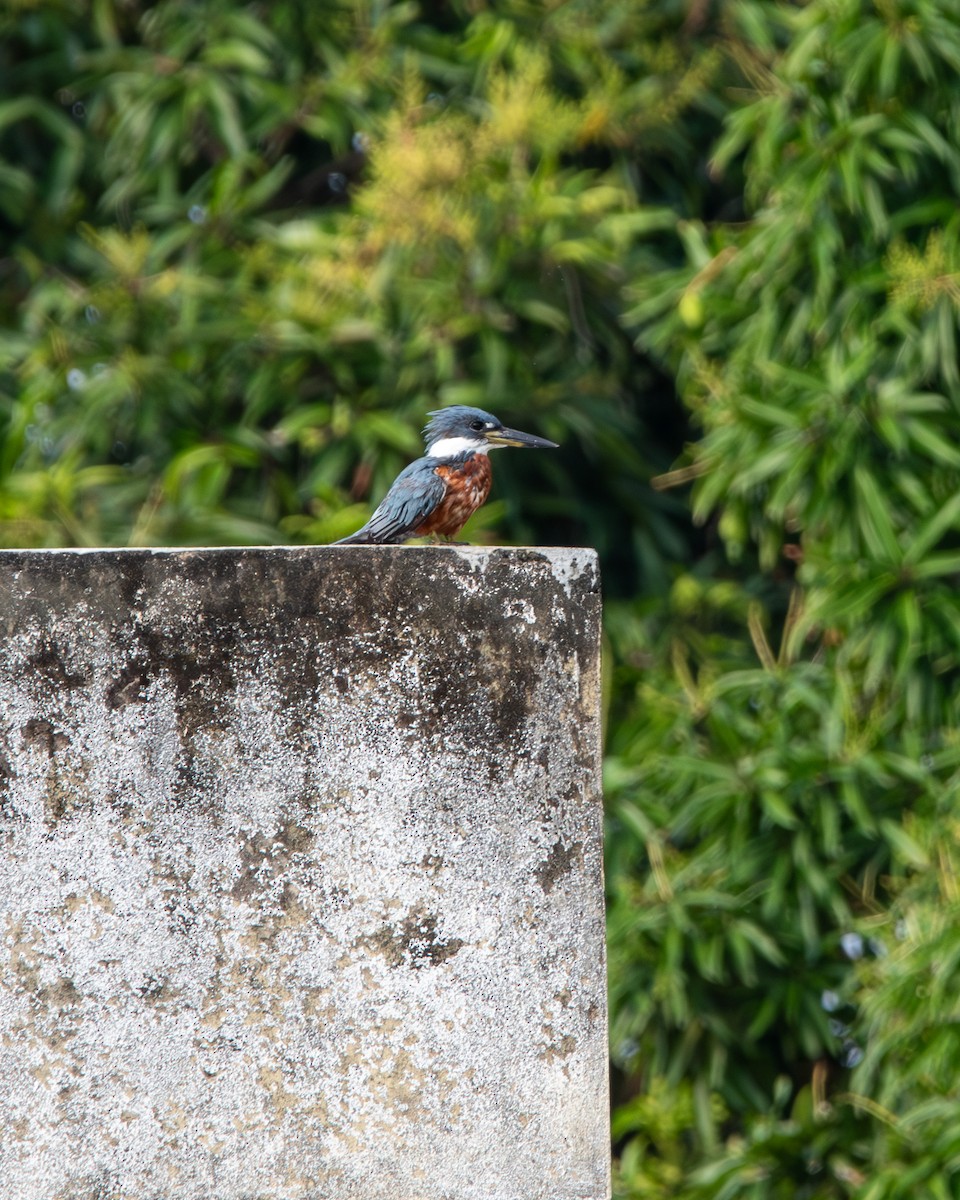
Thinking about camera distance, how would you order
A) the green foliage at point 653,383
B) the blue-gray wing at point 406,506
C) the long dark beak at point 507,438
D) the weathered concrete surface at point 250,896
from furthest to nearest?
the green foliage at point 653,383 → the long dark beak at point 507,438 → the blue-gray wing at point 406,506 → the weathered concrete surface at point 250,896

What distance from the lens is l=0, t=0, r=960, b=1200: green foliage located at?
174 inches

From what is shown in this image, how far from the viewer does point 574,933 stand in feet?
6.94

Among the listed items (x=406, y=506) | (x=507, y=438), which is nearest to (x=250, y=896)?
(x=406, y=506)

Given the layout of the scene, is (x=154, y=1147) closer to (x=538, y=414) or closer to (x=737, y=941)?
(x=737, y=941)

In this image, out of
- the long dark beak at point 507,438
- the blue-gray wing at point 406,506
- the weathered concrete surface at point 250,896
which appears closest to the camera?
the weathered concrete surface at point 250,896

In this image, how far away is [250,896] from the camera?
2055 millimetres

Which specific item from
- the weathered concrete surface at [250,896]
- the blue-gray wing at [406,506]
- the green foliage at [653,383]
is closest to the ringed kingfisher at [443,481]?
A: the blue-gray wing at [406,506]

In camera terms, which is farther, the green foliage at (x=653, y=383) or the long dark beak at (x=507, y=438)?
the green foliage at (x=653, y=383)

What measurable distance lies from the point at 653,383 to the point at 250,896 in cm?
445

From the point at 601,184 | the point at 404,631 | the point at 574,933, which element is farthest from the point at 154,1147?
the point at 601,184

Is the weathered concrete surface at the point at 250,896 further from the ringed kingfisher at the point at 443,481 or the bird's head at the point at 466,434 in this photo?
the bird's head at the point at 466,434

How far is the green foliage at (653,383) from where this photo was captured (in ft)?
14.5

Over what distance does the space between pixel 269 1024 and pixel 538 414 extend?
350 centimetres

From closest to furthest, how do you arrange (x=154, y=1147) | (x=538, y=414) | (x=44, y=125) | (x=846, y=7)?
(x=154, y=1147)
(x=846, y=7)
(x=538, y=414)
(x=44, y=125)
